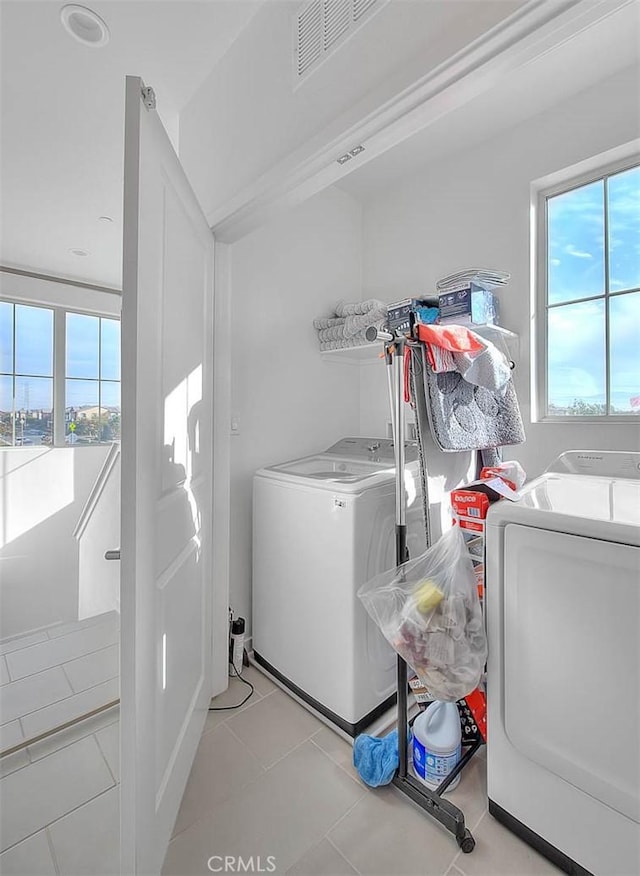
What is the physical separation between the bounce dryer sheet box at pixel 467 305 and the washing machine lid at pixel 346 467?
2.05 ft

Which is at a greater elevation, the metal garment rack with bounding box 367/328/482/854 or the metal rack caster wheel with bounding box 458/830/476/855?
the metal garment rack with bounding box 367/328/482/854

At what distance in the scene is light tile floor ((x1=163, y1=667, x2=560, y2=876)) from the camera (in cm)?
115

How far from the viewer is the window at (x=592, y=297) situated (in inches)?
72.3

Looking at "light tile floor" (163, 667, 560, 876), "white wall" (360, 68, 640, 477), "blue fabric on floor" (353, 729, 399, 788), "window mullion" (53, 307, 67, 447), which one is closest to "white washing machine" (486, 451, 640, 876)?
"light tile floor" (163, 667, 560, 876)

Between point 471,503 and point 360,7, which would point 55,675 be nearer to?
point 471,503

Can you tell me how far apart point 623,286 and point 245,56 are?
1812mm

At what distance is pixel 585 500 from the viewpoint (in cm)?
→ 121

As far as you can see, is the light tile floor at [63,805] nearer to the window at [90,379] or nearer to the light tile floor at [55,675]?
the light tile floor at [55,675]

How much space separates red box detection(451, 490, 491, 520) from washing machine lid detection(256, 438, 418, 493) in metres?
0.39

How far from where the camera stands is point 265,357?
2201mm

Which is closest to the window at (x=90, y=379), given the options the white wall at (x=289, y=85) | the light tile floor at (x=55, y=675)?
the light tile floor at (x=55, y=675)

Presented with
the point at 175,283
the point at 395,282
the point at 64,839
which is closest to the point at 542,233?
the point at 395,282

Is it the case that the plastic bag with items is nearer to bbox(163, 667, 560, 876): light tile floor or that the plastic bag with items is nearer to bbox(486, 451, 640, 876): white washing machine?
bbox(486, 451, 640, 876): white washing machine

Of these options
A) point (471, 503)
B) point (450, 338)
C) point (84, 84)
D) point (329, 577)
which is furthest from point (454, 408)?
point (84, 84)
